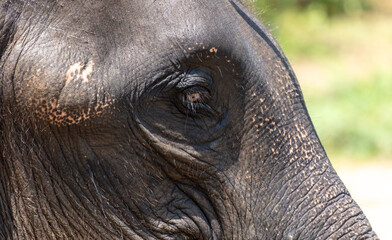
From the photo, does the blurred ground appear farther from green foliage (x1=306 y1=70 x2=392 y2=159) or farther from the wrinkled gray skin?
the wrinkled gray skin

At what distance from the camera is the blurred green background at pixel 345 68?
9.12 meters

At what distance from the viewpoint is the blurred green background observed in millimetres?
9117

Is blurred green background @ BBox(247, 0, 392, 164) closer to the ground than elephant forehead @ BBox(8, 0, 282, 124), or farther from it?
farther from it

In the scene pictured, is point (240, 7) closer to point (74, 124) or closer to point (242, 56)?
point (242, 56)

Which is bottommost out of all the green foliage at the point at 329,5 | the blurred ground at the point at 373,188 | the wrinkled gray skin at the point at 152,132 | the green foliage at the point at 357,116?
the wrinkled gray skin at the point at 152,132

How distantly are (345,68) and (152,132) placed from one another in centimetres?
953

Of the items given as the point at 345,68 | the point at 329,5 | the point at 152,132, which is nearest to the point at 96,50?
the point at 152,132

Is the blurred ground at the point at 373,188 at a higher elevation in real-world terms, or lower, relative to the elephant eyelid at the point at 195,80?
higher

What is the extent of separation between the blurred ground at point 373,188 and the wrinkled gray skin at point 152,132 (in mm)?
4616

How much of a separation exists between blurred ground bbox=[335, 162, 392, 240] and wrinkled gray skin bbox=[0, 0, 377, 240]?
15.1 ft

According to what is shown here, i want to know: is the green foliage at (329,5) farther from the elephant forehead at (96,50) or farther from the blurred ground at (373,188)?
the elephant forehead at (96,50)

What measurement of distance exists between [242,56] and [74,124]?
0.68 meters

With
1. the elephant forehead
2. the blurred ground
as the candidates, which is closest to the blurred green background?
the blurred ground

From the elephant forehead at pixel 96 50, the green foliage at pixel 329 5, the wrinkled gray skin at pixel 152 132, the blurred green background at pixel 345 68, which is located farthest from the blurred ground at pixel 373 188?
the green foliage at pixel 329 5
